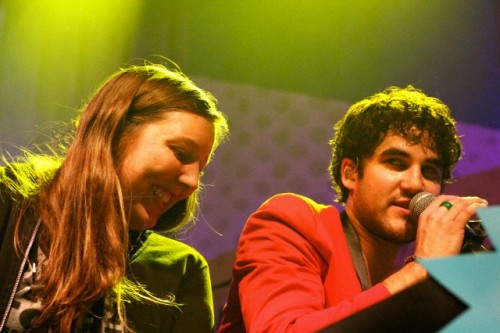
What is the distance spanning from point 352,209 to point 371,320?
1158 millimetres

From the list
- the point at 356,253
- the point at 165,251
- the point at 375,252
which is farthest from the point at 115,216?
the point at 375,252

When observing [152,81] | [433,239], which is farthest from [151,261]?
[433,239]

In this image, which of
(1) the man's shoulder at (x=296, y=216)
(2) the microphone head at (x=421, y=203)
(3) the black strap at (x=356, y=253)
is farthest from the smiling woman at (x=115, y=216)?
(2) the microphone head at (x=421, y=203)

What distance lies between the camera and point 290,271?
1.11m

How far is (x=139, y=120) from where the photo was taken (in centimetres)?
132

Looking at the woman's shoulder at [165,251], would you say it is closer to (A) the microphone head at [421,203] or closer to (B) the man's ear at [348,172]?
(B) the man's ear at [348,172]

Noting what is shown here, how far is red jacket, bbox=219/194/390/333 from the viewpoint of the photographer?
100 cm

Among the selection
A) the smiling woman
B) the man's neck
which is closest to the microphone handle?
the man's neck

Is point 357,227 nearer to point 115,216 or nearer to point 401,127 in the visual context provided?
point 401,127

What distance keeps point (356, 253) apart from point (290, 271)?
25cm

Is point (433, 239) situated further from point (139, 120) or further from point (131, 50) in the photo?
point (131, 50)

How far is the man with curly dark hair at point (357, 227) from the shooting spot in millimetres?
962

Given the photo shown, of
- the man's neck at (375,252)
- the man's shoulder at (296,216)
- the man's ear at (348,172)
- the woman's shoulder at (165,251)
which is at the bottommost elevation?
the woman's shoulder at (165,251)

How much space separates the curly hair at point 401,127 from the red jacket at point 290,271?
27 cm
